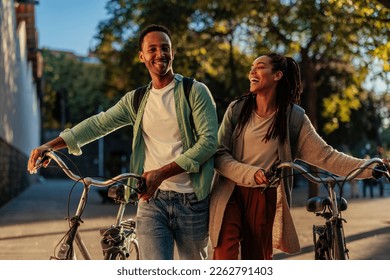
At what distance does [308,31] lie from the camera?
1744cm

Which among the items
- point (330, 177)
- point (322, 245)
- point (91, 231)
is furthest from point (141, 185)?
point (91, 231)

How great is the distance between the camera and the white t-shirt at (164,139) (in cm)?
365

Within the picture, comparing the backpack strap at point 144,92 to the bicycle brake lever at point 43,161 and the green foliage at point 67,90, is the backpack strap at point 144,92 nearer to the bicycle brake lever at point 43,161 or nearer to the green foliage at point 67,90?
the bicycle brake lever at point 43,161

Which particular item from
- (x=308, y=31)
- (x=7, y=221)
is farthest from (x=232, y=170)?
(x=308, y=31)

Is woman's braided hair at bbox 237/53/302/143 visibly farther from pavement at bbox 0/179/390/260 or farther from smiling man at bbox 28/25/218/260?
pavement at bbox 0/179/390/260

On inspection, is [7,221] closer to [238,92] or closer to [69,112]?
[238,92]

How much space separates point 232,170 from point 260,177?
0.18m

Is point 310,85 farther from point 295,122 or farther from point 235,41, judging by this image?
point 295,122

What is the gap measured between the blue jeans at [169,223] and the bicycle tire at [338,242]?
579 millimetres

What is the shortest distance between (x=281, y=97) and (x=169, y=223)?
757 millimetres

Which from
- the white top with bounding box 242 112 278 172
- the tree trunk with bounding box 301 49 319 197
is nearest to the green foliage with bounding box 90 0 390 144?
the tree trunk with bounding box 301 49 319 197

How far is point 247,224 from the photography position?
381cm

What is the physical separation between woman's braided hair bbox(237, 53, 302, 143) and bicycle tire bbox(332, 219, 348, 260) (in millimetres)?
491
